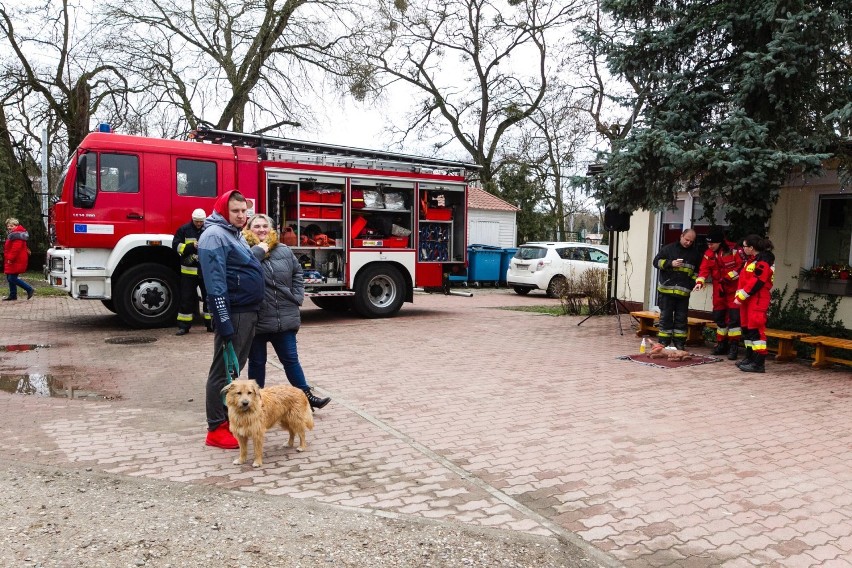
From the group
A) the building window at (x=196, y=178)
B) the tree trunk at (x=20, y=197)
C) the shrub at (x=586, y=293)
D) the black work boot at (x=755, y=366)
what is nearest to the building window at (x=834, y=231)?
the black work boot at (x=755, y=366)

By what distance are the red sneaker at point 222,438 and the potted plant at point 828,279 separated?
28.8ft

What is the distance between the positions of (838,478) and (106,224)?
9.92 m

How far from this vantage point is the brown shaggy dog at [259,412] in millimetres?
4504

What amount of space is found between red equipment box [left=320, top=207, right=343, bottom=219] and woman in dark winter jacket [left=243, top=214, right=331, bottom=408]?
254 inches

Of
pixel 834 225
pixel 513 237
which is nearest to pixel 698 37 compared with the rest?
pixel 834 225

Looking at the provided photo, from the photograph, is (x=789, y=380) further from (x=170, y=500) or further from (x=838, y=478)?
(x=170, y=500)

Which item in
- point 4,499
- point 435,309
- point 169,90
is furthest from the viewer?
point 169,90

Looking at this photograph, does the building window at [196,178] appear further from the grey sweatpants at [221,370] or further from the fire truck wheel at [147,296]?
the grey sweatpants at [221,370]

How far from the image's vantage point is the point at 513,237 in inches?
1150

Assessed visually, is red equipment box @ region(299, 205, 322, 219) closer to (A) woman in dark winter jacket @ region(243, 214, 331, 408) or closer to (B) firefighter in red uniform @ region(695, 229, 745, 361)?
(A) woman in dark winter jacket @ region(243, 214, 331, 408)

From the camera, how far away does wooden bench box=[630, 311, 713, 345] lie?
10.2m

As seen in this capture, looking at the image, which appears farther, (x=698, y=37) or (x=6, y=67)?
(x=6, y=67)

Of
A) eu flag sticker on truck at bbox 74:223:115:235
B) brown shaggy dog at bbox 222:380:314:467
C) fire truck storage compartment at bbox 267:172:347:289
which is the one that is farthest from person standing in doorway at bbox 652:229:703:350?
eu flag sticker on truck at bbox 74:223:115:235

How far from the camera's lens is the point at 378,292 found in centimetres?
1313
